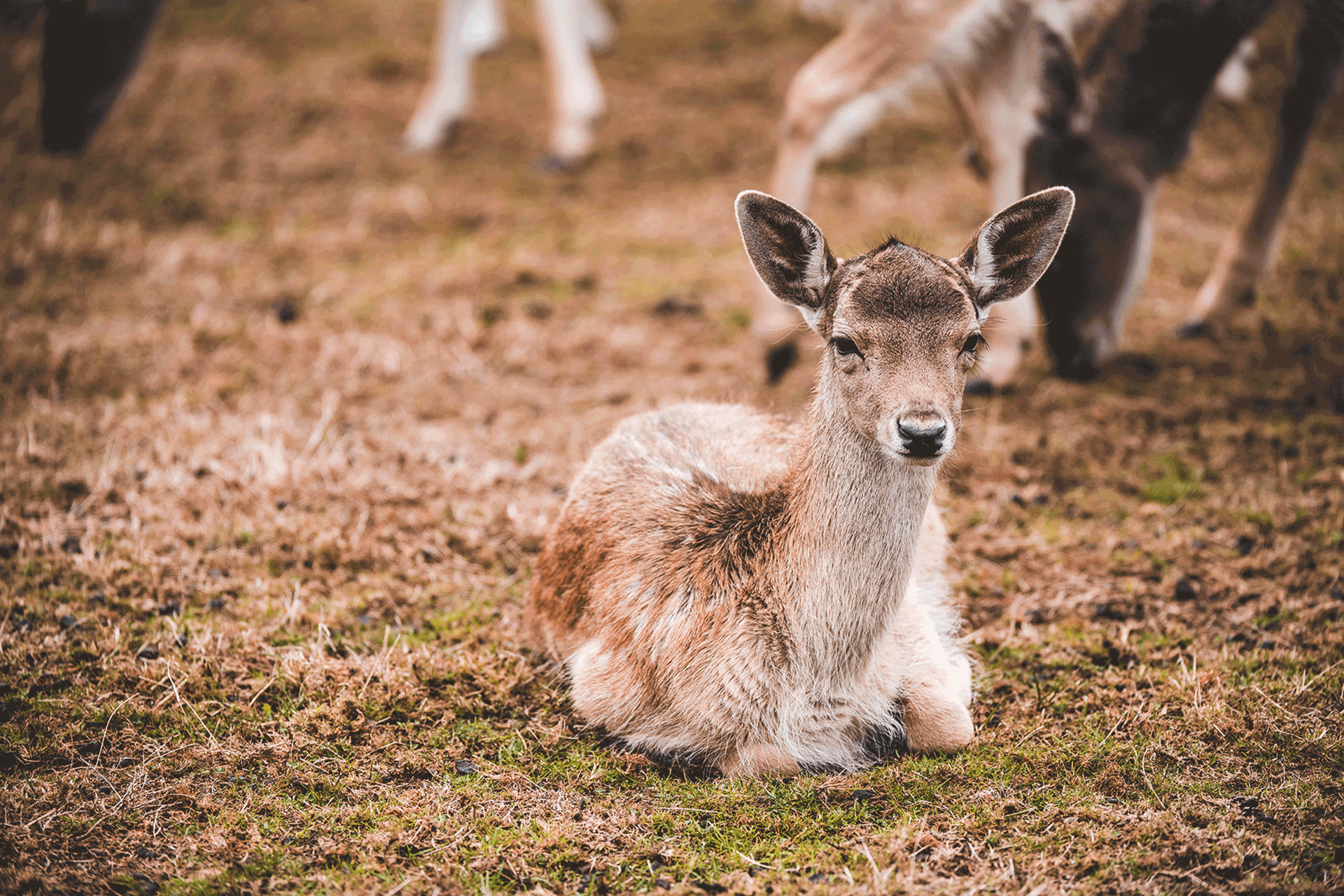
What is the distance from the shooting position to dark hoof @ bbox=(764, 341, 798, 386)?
6016 mm

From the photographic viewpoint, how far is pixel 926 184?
350 inches

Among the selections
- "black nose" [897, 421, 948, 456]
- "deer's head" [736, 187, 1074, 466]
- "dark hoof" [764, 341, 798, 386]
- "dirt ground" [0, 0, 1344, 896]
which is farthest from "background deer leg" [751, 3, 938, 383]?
"black nose" [897, 421, 948, 456]

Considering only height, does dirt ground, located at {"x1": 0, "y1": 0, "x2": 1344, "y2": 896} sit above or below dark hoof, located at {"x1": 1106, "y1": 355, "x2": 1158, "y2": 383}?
below

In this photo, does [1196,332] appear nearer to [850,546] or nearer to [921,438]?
[850,546]

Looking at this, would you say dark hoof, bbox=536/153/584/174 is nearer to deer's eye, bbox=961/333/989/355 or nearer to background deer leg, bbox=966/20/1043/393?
background deer leg, bbox=966/20/1043/393

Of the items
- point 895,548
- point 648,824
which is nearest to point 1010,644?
point 895,548

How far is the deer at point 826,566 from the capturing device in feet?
10.0

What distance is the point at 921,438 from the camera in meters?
2.83

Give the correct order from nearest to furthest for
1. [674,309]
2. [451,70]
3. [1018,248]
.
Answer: [1018,248]
[674,309]
[451,70]

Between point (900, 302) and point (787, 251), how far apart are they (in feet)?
1.51

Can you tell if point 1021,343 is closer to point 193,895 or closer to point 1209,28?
point 1209,28

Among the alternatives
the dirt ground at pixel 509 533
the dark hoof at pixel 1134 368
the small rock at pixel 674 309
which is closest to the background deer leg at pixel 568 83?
the dirt ground at pixel 509 533

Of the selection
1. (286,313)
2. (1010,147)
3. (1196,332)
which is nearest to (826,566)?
(1010,147)

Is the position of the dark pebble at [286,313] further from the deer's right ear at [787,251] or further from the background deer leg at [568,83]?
the deer's right ear at [787,251]
